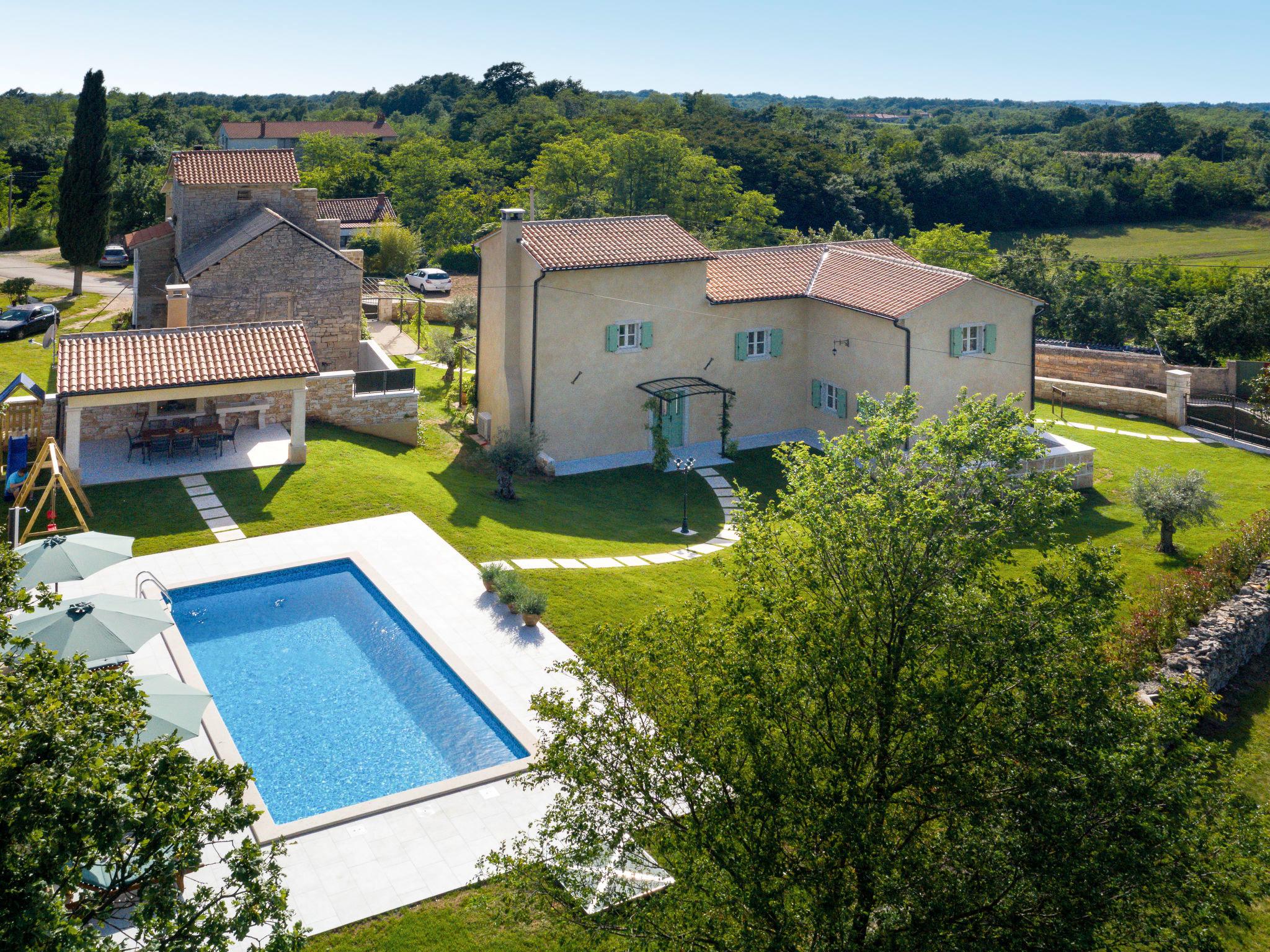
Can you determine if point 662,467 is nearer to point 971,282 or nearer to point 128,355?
point 971,282

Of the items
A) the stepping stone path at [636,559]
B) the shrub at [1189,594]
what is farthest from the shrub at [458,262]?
the shrub at [1189,594]

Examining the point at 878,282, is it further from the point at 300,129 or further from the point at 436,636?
the point at 300,129

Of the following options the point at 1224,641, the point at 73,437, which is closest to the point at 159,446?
the point at 73,437

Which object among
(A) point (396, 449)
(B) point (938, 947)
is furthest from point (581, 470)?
(B) point (938, 947)

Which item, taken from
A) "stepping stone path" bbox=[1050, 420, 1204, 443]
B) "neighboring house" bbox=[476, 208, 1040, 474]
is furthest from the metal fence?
"stepping stone path" bbox=[1050, 420, 1204, 443]

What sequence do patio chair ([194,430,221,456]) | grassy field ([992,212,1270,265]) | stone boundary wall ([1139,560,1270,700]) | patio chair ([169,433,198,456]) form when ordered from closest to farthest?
stone boundary wall ([1139,560,1270,700]) < patio chair ([169,433,198,456]) < patio chair ([194,430,221,456]) < grassy field ([992,212,1270,265])

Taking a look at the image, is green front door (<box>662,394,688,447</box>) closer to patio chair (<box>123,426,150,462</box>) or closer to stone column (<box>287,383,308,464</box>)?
stone column (<box>287,383,308,464</box>)

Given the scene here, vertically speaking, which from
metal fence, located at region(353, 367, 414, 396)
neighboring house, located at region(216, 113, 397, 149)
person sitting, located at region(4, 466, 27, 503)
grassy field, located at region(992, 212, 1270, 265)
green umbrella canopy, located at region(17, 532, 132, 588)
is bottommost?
green umbrella canopy, located at region(17, 532, 132, 588)

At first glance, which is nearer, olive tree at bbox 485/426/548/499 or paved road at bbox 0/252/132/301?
olive tree at bbox 485/426/548/499

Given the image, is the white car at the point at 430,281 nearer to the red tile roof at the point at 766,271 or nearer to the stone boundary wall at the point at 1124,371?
the red tile roof at the point at 766,271
